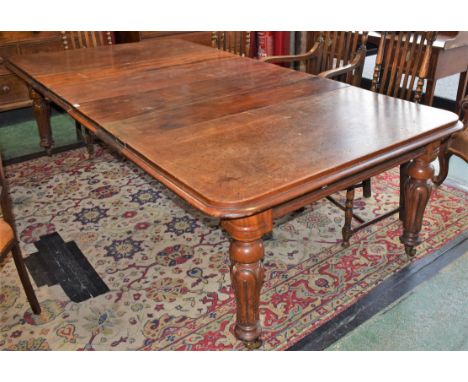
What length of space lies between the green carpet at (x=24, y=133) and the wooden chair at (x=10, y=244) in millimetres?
1705

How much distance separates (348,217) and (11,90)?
3.01m

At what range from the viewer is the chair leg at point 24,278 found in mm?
1799

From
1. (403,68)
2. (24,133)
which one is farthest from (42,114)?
(403,68)

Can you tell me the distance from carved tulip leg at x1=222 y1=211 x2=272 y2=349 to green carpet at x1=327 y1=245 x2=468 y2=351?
1.11 ft

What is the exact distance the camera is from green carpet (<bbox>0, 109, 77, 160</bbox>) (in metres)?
3.54

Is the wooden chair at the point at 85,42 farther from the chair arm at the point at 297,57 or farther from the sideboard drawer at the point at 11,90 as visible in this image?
the chair arm at the point at 297,57

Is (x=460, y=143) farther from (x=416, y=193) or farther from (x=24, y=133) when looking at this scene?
(x=24, y=133)

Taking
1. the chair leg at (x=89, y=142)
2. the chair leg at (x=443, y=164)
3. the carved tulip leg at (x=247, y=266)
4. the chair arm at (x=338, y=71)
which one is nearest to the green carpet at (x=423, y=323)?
the carved tulip leg at (x=247, y=266)

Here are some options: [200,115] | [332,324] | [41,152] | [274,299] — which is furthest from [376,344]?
[41,152]

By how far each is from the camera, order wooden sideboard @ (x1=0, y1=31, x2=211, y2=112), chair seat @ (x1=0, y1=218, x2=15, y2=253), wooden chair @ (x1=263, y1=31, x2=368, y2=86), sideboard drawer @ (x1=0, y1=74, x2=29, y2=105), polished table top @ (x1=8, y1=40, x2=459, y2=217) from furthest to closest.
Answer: sideboard drawer @ (x1=0, y1=74, x2=29, y2=105)
wooden sideboard @ (x1=0, y1=31, x2=211, y2=112)
wooden chair @ (x1=263, y1=31, x2=368, y2=86)
chair seat @ (x1=0, y1=218, x2=15, y2=253)
polished table top @ (x1=8, y1=40, x2=459, y2=217)

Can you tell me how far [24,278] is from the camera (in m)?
1.85

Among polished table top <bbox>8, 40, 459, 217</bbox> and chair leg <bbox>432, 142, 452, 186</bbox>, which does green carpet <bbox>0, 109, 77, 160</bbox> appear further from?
chair leg <bbox>432, 142, 452, 186</bbox>

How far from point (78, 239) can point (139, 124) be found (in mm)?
915

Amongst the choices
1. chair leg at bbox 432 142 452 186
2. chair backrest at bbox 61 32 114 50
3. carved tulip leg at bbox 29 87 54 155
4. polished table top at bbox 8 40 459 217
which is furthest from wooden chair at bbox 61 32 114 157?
chair leg at bbox 432 142 452 186
